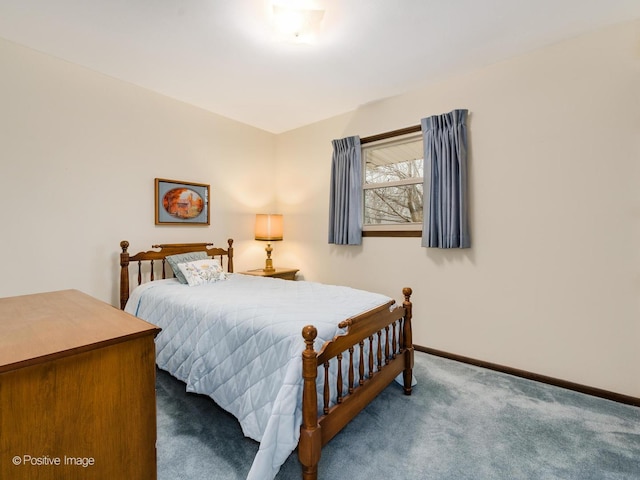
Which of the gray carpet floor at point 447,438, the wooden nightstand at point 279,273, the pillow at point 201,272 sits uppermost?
the pillow at point 201,272

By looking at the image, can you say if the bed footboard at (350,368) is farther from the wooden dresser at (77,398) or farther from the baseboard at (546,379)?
the baseboard at (546,379)

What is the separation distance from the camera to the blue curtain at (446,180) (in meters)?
2.72

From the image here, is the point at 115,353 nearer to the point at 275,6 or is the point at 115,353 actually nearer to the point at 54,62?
the point at 275,6

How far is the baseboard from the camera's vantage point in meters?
2.14

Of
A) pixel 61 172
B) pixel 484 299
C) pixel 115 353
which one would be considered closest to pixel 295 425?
pixel 115 353

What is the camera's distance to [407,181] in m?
3.22

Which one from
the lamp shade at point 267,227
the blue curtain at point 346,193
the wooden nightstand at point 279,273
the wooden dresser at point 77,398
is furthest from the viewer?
the lamp shade at point 267,227

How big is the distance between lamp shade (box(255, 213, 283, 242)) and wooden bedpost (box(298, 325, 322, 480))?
8.56ft

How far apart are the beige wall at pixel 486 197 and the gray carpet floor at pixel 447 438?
466 mm

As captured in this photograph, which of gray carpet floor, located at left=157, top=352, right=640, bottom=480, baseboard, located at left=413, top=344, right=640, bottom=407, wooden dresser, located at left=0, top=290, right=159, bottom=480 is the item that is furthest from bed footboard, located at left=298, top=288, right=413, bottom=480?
baseboard, located at left=413, top=344, right=640, bottom=407

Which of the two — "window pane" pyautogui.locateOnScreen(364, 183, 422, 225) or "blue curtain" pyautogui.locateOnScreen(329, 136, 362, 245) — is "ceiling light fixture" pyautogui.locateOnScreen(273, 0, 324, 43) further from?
"window pane" pyautogui.locateOnScreen(364, 183, 422, 225)

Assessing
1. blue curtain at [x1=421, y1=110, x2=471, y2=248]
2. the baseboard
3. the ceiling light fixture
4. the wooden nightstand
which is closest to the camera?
the ceiling light fixture

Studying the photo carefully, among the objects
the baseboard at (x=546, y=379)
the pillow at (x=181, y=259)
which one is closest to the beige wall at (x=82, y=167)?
the pillow at (x=181, y=259)

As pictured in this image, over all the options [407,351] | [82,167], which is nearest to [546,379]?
[407,351]
